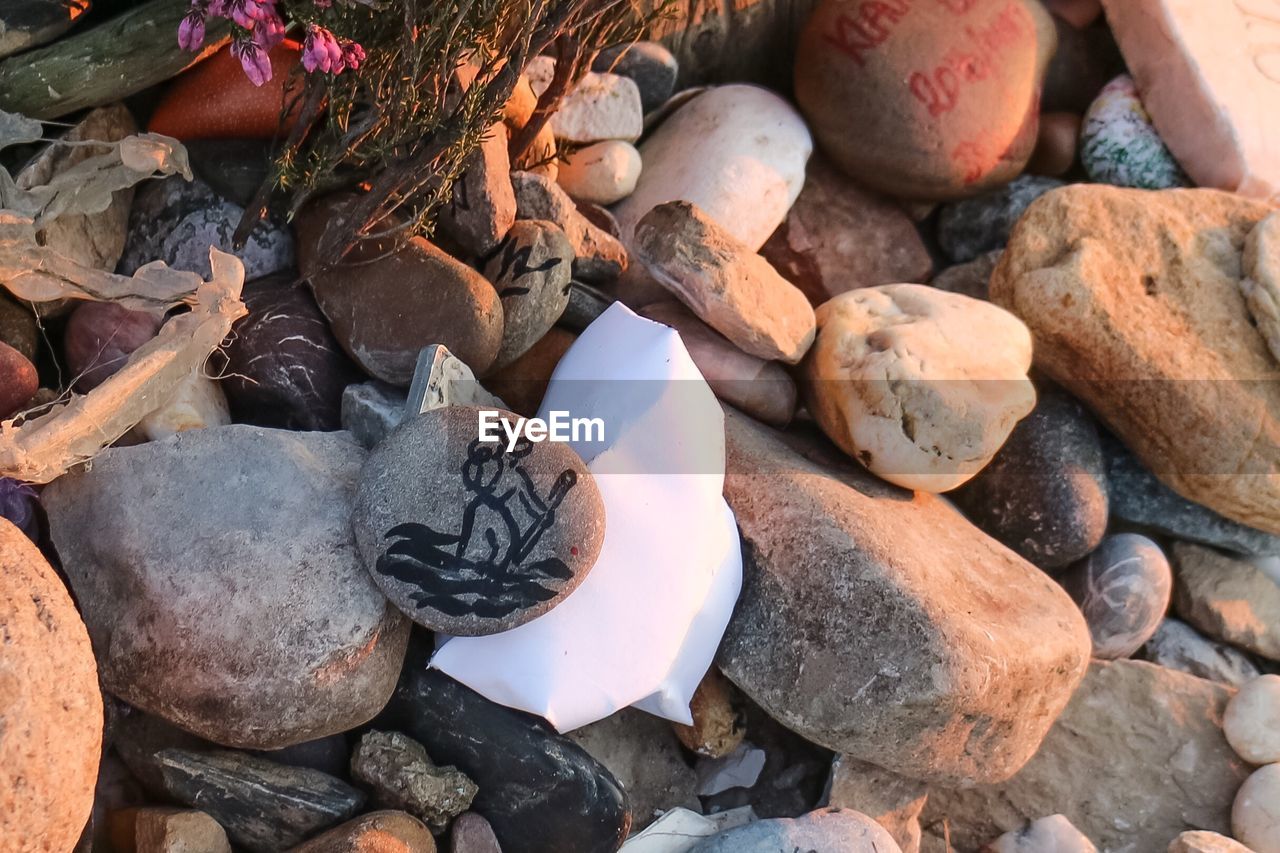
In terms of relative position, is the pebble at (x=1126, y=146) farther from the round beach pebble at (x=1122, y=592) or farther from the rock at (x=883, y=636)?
the rock at (x=883, y=636)

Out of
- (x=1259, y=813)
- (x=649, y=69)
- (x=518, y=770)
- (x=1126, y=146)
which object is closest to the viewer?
(x=518, y=770)

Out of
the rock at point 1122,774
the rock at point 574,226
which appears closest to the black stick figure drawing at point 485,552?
the rock at point 574,226

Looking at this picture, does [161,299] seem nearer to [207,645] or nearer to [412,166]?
[412,166]

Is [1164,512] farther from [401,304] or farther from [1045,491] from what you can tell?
[401,304]

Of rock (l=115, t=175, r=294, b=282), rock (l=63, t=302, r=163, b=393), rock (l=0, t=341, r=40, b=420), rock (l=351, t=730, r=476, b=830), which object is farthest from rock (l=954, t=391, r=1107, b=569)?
rock (l=0, t=341, r=40, b=420)

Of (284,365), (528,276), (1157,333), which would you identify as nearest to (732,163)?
(528,276)

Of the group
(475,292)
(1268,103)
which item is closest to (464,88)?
(475,292)
